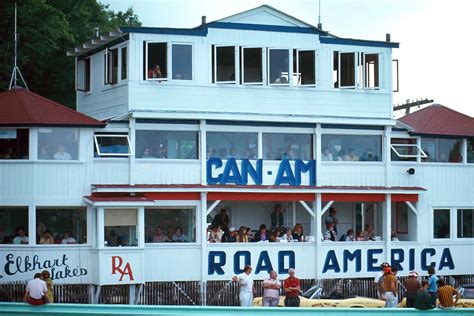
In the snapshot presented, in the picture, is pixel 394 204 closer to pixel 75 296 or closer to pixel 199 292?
pixel 199 292

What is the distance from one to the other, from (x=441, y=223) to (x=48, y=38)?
789 inches

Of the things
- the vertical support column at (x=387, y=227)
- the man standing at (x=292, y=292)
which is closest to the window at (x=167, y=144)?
the man standing at (x=292, y=292)

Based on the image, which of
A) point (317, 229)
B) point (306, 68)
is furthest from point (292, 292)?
point (306, 68)

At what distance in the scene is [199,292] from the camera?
45.9 m

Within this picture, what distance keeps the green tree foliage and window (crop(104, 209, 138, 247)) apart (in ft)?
51.3

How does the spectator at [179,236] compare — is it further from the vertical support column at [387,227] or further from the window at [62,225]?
the vertical support column at [387,227]

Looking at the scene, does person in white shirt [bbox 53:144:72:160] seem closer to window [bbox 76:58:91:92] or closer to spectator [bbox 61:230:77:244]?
spectator [bbox 61:230:77:244]

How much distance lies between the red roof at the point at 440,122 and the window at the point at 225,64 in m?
7.61

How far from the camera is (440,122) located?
51.7 metres

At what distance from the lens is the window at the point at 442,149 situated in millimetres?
50906

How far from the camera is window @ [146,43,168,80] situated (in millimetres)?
46344

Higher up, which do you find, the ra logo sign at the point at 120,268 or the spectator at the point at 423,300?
the ra logo sign at the point at 120,268

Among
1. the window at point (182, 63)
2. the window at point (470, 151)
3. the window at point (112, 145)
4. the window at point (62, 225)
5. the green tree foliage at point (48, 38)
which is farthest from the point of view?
the green tree foliage at point (48, 38)

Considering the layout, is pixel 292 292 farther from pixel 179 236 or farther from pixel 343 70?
pixel 343 70
